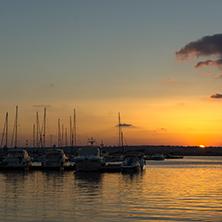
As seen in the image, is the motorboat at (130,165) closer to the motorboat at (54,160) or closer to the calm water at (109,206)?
the motorboat at (54,160)

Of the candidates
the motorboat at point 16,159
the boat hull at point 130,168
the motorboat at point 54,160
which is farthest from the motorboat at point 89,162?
the motorboat at point 16,159

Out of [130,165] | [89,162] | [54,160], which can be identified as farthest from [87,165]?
[54,160]

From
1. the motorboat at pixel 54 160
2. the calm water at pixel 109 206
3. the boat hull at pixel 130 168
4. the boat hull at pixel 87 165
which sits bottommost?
the calm water at pixel 109 206

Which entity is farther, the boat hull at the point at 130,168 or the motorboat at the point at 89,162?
the boat hull at the point at 130,168

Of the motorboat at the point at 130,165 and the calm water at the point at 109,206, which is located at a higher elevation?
the motorboat at the point at 130,165

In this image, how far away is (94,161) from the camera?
188 ft

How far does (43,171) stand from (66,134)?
77981 mm

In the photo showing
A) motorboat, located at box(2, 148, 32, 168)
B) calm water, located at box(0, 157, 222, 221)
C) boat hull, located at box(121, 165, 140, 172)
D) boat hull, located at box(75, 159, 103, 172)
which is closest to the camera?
calm water, located at box(0, 157, 222, 221)

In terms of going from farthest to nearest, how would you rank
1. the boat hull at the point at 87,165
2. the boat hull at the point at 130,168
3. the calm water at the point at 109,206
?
the boat hull at the point at 130,168, the boat hull at the point at 87,165, the calm water at the point at 109,206

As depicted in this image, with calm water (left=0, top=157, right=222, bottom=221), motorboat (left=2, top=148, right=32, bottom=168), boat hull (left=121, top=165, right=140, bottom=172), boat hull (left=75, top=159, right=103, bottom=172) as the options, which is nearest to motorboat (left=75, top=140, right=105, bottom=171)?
boat hull (left=75, top=159, right=103, bottom=172)

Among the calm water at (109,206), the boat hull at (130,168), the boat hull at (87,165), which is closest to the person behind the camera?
the calm water at (109,206)

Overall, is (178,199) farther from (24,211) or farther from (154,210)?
(24,211)

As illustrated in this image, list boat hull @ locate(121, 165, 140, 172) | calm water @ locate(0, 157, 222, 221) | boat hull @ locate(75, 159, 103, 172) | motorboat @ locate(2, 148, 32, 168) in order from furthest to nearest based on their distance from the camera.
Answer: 1. motorboat @ locate(2, 148, 32, 168)
2. boat hull @ locate(121, 165, 140, 172)
3. boat hull @ locate(75, 159, 103, 172)
4. calm water @ locate(0, 157, 222, 221)

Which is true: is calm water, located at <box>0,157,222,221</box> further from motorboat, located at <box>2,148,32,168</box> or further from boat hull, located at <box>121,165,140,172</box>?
motorboat, located at <box>2,148,32,168</box>
